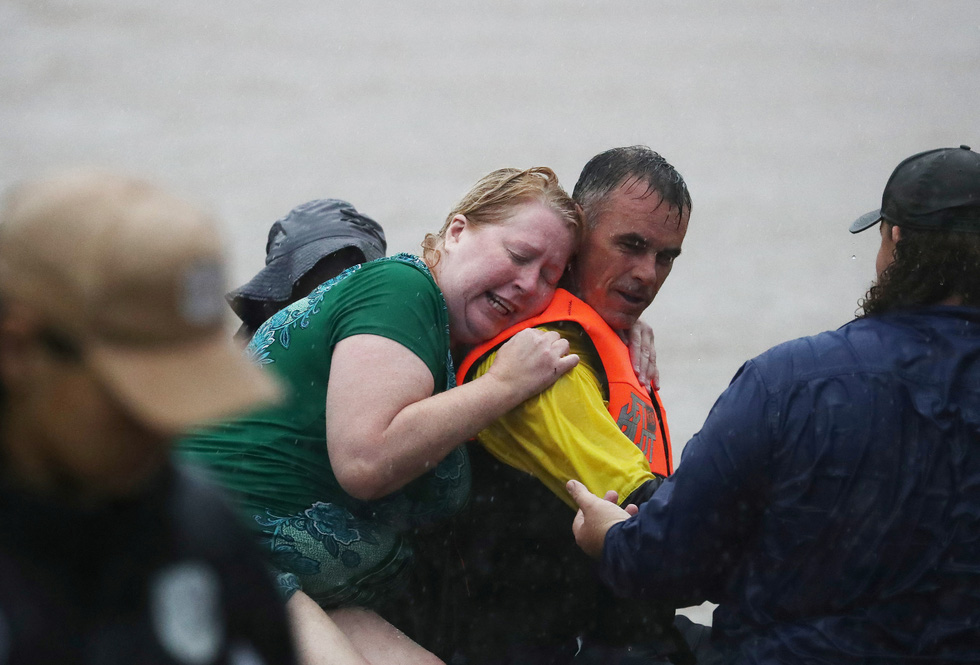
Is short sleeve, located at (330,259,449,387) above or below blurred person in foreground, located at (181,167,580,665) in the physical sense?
above

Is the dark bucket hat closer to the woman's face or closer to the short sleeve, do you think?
the woman's face

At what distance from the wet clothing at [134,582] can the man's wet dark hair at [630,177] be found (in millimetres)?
1429

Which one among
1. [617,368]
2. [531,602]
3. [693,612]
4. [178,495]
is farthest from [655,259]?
[693,612]

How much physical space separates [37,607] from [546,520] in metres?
1.32

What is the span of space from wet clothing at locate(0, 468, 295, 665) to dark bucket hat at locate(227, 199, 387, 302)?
5.33ft

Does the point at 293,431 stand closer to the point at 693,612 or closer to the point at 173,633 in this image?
the point at 173,633

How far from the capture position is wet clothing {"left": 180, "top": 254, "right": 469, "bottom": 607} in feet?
5.56

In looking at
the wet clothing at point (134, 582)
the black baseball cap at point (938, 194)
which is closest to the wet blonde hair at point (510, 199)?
the black baseball cap at point (938, 194)

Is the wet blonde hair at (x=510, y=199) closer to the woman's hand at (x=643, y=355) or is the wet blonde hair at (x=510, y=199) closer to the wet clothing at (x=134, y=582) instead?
the woman's hand at (x=643, y=355)

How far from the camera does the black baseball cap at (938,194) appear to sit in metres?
1.56

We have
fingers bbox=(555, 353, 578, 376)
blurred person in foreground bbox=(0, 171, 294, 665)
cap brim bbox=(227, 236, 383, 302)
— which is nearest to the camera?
blurred person in foreground bbox=(0, 171, 294, 665)

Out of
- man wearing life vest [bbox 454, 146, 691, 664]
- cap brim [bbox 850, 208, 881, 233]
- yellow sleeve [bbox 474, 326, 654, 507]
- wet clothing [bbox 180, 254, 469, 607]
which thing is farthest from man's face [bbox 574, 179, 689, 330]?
wet clothing [bbox 180, 254, 469, 607]

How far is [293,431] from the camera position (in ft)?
5.72

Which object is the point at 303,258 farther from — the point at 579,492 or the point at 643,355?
the point at 579,492
